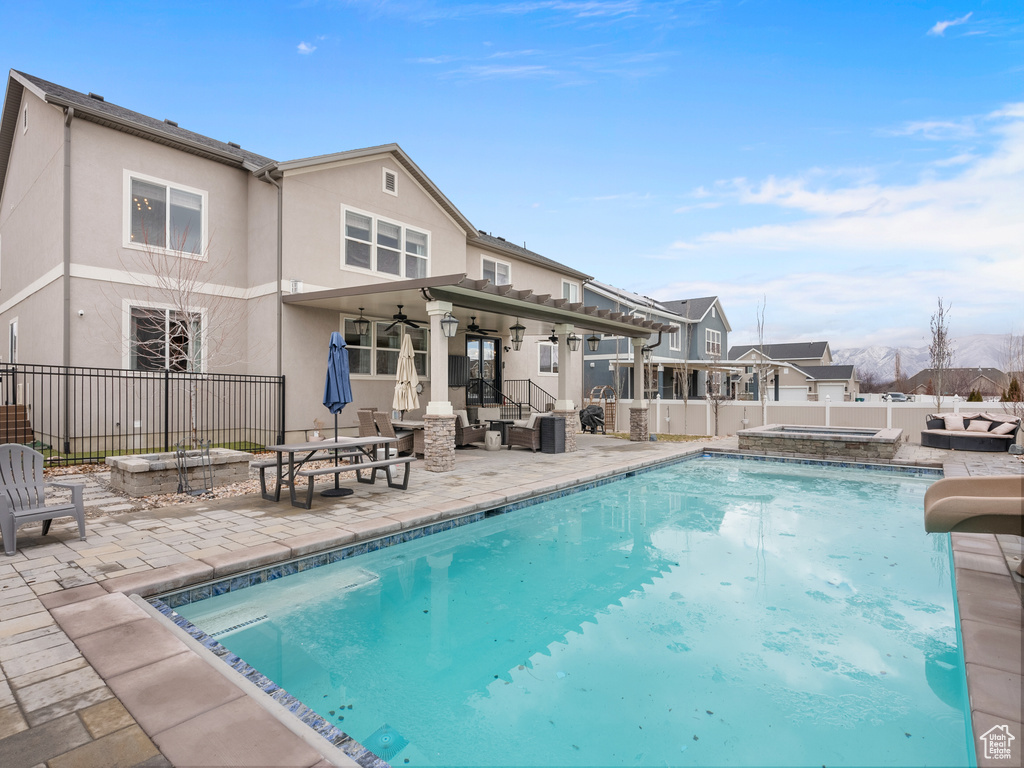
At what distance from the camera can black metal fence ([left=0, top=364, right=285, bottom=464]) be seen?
31.7 ft

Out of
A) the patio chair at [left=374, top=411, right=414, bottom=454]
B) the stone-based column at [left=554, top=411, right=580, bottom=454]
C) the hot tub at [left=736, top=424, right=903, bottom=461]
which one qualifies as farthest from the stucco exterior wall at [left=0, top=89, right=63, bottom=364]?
the hot tub at [left=736, top=424, right=903, bottom=461]

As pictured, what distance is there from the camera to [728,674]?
11.1ft

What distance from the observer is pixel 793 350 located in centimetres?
4506

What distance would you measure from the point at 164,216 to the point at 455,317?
254 inches

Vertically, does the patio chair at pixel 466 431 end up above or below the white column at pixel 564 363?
below

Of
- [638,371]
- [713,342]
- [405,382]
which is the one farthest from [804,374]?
[405,382]

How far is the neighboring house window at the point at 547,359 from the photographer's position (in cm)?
1953

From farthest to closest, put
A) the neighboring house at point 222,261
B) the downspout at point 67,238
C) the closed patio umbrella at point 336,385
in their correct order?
the neighboring house at point 222,261 → the downspout at point 67,238 → the closed patio umbrella at point 336,385

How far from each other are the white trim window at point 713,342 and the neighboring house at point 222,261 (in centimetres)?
1980

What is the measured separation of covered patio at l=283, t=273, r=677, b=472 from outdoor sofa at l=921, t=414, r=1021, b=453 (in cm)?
718

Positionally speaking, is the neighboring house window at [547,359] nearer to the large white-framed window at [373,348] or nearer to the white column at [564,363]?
the large white-framed window at [373,348]

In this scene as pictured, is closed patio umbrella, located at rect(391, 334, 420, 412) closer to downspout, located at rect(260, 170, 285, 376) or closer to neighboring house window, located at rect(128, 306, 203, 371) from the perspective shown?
downspout, located at rect(260, 170, 285, 376)

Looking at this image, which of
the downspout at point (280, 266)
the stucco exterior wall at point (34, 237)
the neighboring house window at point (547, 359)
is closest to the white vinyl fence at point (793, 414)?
the neighboring house window at point (547, 359)

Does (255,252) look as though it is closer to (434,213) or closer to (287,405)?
(287,405)
